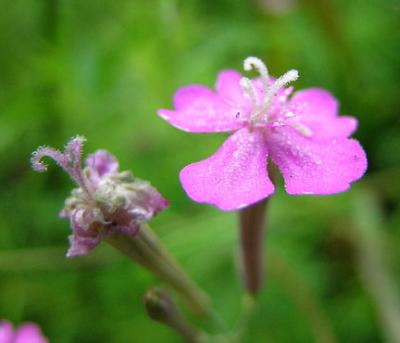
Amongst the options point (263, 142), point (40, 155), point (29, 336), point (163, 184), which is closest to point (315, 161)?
point (263, 142)

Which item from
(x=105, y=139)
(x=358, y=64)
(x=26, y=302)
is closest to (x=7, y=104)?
(x=105, y=139)

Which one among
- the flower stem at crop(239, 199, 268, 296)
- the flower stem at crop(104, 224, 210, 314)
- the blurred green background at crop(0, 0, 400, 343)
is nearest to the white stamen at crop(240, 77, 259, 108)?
the flower stem at crop(239, 199, 268, 296)

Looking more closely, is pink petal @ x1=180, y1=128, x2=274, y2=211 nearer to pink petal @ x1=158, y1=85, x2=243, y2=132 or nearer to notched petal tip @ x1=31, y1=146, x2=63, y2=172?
pink petal @ x1=158, y1=85, x2=243, y2=132

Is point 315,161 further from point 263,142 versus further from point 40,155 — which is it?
point 40,155

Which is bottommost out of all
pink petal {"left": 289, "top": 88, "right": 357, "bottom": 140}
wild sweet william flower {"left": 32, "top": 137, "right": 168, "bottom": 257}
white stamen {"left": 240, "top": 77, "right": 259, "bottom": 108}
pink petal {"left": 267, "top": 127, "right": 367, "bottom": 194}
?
pink petal {"left": 289, "top": 88, "right": 357, "bottom": 140}

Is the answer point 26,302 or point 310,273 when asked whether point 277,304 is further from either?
point 26,302

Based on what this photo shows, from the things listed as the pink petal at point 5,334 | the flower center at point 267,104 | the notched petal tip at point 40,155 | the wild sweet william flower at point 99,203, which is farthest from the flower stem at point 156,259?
the pink petal at point 5,334

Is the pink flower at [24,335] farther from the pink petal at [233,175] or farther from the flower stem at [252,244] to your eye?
the pink petal at [233,175]
